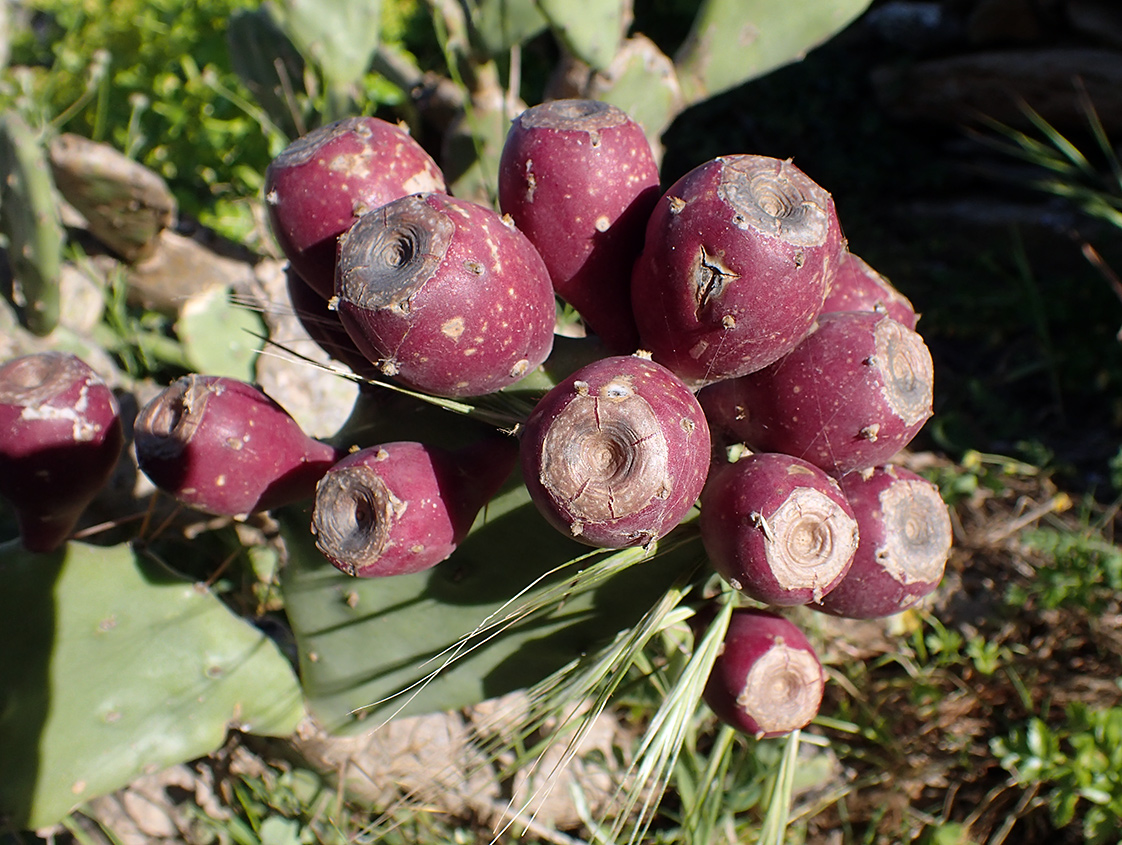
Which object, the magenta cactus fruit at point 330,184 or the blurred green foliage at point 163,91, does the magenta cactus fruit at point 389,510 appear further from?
the blurred green foliage at point 163,91

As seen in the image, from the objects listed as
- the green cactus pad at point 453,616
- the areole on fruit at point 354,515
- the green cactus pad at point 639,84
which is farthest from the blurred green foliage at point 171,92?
the areole on fruit at point 354,515

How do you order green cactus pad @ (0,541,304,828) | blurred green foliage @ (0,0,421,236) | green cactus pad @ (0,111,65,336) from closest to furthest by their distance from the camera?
green cactus pad @ (0,541,304,828)
green cactus pad @ (0,111,65,336)
blurred green foliage @ (0,0,421,236)

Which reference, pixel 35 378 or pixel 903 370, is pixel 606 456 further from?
pixel 35 378

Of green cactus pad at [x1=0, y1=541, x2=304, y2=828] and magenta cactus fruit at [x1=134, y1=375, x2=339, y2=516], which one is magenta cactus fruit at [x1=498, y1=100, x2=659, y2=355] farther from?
green cactus pad at [x1=0, y1=541, x2=304, y2=828]

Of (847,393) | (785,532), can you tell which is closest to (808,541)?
(785,532)

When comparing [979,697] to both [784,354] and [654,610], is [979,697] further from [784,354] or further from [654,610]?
[784,354]

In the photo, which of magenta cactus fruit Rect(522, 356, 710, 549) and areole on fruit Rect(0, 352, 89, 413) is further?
areole on fruit Rect(0, 352, 89, 413)

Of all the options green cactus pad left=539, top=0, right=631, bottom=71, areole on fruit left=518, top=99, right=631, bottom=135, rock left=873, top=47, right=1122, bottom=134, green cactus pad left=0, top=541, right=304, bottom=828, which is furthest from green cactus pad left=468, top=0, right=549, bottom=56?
rock left=873, top=47, right=1122, bottom=134
